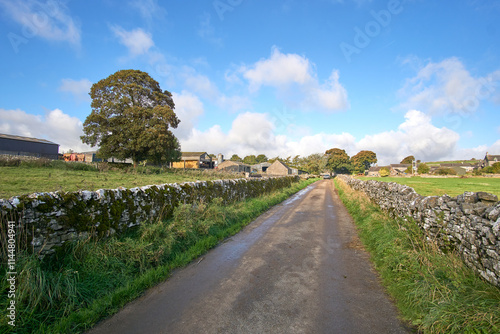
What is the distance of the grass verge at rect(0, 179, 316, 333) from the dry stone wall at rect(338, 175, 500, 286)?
514cm

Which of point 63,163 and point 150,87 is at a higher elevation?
point 150,87

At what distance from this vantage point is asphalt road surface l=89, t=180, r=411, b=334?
2904 mm

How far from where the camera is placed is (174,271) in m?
4.55

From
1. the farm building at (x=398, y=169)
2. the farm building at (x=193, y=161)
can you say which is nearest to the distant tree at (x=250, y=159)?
the farm building at (x=193, y=161)

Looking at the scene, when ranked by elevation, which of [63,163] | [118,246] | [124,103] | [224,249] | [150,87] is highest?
[150,87]

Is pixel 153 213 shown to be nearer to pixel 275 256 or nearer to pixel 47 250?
pixel 47 250

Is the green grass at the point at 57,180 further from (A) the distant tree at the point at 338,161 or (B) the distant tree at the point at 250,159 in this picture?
(B) the distant tree at the point at 250,159

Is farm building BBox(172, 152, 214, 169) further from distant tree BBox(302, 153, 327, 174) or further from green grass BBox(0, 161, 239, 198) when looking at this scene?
distant tree BBox(302, 153, 327, 174)

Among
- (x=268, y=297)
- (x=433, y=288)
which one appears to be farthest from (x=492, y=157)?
(x=268, y=297)

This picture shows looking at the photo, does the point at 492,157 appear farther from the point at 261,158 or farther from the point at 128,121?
the point at 128,121

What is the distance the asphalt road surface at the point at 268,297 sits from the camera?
2.90 metres

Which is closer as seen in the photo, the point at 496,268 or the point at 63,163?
the point at 496,268

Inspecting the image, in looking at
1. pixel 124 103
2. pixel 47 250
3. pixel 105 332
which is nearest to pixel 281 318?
pixel 105 332

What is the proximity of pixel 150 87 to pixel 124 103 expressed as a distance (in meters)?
5.86
